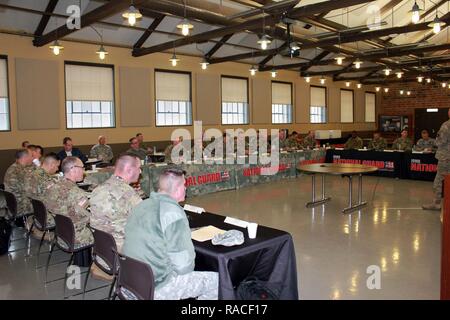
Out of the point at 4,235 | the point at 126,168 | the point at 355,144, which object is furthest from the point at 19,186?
the point at 355,144

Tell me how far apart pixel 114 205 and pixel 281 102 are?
12509 millimetres

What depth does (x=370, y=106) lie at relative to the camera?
19766 millimetres

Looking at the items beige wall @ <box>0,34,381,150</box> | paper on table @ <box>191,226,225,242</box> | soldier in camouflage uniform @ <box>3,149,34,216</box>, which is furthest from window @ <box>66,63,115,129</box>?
paper on table @ <box>191,226,225,242</box>

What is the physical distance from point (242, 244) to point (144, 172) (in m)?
4.89

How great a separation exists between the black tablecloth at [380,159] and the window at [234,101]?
3845mm

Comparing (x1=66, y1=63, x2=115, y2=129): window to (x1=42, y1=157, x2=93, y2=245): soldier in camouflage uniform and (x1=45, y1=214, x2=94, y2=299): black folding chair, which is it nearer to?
(x1=42, y1=157, x2=93, y2=245): soldier in camouflage uniform

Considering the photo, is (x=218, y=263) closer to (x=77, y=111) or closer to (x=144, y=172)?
(x=144, y=172)

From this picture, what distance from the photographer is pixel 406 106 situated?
19078mm

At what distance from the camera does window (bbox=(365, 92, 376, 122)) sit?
64.1 feet

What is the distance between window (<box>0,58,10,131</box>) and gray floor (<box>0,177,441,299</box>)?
4030 mm

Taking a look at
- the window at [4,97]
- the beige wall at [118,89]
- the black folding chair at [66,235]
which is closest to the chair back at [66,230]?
the black folding chair at [66,235]

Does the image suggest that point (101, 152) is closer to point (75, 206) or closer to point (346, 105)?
point (75, 206)

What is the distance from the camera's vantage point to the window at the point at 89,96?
9.66m
